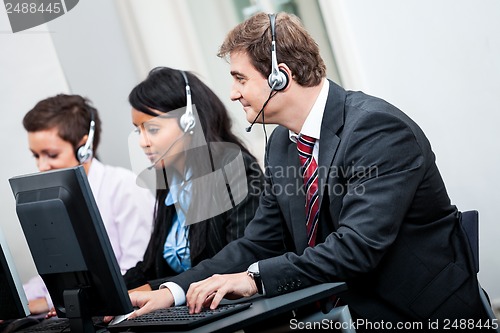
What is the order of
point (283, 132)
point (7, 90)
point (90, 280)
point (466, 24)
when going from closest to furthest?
point (90, 280)
point (283, 132)
point (466, 24)
point (7, 90)

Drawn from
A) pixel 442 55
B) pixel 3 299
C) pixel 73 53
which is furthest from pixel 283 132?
pixel 73 53

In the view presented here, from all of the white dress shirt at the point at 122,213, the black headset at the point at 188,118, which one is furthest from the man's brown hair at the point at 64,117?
the black headset at the point at 188,118

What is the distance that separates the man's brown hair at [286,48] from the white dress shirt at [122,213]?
1.13m

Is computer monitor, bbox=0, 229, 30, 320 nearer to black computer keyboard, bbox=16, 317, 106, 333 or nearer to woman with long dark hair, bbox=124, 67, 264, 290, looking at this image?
black computer keyboard, bbox=16, 317, 106, 333

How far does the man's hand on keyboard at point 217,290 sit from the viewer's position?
170 centimetres

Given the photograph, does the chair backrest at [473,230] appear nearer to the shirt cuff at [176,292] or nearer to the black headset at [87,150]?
the shirt cuff at [176,292]

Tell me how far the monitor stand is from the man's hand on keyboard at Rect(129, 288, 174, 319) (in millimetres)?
152

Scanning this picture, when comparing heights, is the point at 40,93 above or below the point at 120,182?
above

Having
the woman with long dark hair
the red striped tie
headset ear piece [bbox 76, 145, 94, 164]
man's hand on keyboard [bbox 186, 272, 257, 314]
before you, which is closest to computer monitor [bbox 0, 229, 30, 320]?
man's hand on keyboard [bbox 186, 272, 257, 314]

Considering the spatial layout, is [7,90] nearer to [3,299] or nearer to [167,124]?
[167,124]

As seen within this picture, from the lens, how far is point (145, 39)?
3.60m

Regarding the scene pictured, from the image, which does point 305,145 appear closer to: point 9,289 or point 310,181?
point 310,181

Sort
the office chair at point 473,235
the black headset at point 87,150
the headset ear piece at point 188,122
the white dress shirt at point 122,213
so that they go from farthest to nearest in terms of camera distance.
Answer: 1. the black headset at point 87,150
2. the white dress shirt at point 122,213
3. the headset ear piece at point 188,122
4. the office chair at point 473,235

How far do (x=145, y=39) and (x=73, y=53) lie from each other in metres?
0.37
